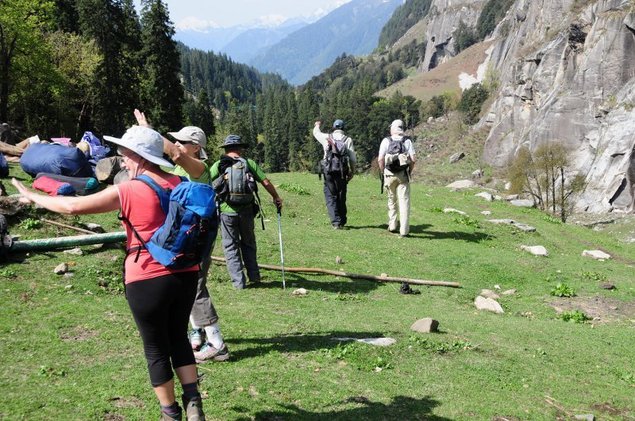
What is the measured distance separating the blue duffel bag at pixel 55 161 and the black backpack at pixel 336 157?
7.32 metres

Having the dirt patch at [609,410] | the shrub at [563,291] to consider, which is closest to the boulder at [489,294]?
the shrub at [563,291]

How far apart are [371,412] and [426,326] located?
300cm

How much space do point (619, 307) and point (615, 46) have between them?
256 feet

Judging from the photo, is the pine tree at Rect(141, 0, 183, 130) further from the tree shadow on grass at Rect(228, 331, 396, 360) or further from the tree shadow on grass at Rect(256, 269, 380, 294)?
the tree shadow on grass at Rect(228, 331, 396, 360)

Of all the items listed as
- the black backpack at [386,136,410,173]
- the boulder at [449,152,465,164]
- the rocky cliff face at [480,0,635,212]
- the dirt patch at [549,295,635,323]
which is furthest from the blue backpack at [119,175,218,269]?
the boulder at [449,152,465,164]

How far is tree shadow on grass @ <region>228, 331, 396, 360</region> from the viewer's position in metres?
6.78

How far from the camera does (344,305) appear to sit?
9.64 metres

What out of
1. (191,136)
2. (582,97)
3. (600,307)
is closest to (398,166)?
(600,307)

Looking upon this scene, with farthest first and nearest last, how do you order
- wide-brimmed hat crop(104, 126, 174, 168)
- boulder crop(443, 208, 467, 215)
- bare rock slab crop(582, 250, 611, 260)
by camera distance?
1. boulder crop(443, 208, 467, 215)
2. bare rock slab crop(582, 250, 611, 260)
3. wide-brimmed hat crop(104, 126, 174, 168)

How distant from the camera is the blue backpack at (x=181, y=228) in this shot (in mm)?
4301

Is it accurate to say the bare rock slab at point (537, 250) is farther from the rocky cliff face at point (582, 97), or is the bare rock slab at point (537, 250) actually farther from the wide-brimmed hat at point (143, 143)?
the rocky cliff face at point (582, 97)

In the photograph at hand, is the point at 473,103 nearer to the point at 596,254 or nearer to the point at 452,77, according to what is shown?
the point at 452,77

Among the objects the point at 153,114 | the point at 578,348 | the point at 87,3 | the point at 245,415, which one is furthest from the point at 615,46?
the point at 245,415

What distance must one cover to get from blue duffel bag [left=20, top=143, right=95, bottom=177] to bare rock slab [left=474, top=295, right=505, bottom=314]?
38.7ft
